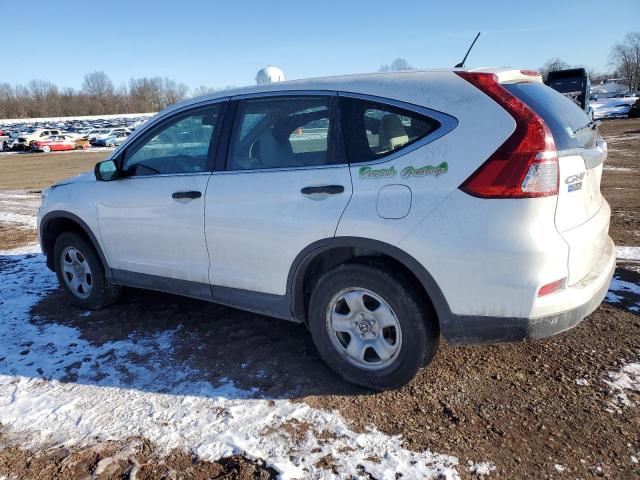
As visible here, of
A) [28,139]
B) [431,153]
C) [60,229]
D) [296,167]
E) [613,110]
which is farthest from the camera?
[613,110]

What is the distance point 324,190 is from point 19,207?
10.5m

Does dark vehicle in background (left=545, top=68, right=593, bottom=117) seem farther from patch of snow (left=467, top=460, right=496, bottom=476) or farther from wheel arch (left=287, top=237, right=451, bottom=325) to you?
patch of snow (left=467, top=460, right=496, bottom=476)

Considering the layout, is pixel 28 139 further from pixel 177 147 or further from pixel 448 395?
pixel 448 395

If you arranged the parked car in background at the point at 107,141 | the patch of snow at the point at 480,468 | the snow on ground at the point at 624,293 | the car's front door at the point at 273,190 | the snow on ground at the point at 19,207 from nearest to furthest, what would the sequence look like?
the patch of snow at the point at 480,468 < the car's front door at the point at 273,190 < the snow on ground at the point at 624,293 < the snow on ground at the point at 19,207 < the parked car in background at the point at 107,141

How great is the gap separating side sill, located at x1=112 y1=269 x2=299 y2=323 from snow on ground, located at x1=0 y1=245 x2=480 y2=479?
0.44m

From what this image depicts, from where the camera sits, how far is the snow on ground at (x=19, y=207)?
370 inches

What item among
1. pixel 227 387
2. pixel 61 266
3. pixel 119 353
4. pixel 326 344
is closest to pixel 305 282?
pixel 326 344

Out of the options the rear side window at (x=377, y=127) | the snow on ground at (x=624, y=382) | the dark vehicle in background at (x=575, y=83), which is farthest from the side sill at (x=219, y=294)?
the dark vehicle in background at (x=575, y=83)

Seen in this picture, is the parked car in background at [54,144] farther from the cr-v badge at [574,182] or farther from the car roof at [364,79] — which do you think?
the cr-v badge at [574,182]

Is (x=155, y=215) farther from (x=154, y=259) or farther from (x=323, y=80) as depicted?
(x=323, y=80)

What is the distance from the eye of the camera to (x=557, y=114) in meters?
2.76

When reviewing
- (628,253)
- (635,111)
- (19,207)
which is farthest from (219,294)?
(635,111)

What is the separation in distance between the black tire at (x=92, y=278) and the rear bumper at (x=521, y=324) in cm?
315

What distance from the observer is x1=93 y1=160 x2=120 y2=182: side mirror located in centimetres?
409
